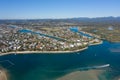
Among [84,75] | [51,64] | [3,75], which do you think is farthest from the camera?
[51,64]

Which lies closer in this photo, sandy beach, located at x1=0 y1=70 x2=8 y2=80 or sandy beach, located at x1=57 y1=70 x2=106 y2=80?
sandy beach, located at x1=0 y1=70 x2=8 y2=80

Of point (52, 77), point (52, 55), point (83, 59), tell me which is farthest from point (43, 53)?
point (52, 77)

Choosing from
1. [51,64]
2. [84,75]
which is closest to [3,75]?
[51,64]

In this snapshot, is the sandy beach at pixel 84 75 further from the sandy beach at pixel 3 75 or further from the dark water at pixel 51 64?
the sandy beach at pixel 3 75

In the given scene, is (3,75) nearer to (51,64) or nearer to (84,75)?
(51,64)

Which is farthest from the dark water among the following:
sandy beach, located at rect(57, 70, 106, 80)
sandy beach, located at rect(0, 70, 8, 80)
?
sandy beach, located at rect(57, 70, 106, 80)

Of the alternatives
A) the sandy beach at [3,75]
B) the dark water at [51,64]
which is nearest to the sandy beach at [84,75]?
the dark water at [51,64]

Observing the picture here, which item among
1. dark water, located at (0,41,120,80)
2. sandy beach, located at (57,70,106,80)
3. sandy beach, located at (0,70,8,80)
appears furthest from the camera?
dark water, located at (0,41,120,80)

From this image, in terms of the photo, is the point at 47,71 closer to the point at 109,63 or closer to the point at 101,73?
the point at 101,73

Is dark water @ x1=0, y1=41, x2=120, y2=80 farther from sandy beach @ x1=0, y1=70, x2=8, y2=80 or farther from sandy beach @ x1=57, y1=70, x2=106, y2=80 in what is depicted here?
sandy beach @ x1=57, y1=70, x2=106, y2=80
